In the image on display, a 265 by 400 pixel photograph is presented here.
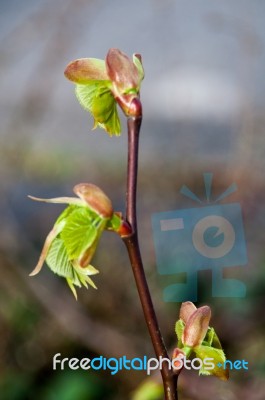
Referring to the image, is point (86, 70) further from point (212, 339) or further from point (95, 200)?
point (212, 339)

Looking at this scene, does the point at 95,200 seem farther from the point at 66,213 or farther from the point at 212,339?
the point at 212,339

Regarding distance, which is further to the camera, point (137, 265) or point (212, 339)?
point (212, 339)

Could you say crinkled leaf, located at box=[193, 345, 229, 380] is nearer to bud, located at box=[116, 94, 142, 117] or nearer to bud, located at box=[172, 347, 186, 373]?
bud, located at box=[172, 347, 186, 373]

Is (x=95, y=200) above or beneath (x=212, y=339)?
above

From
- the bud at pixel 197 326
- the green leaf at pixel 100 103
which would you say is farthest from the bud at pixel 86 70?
the bud at pixel 197 326

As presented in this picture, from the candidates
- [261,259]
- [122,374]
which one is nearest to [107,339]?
[122,374]

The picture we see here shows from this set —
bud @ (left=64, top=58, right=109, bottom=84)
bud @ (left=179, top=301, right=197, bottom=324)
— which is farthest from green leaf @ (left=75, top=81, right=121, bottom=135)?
bud @ (left=179, top=301, right=197, bottom=324)

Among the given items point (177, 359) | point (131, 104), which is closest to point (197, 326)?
point (177, 359)
